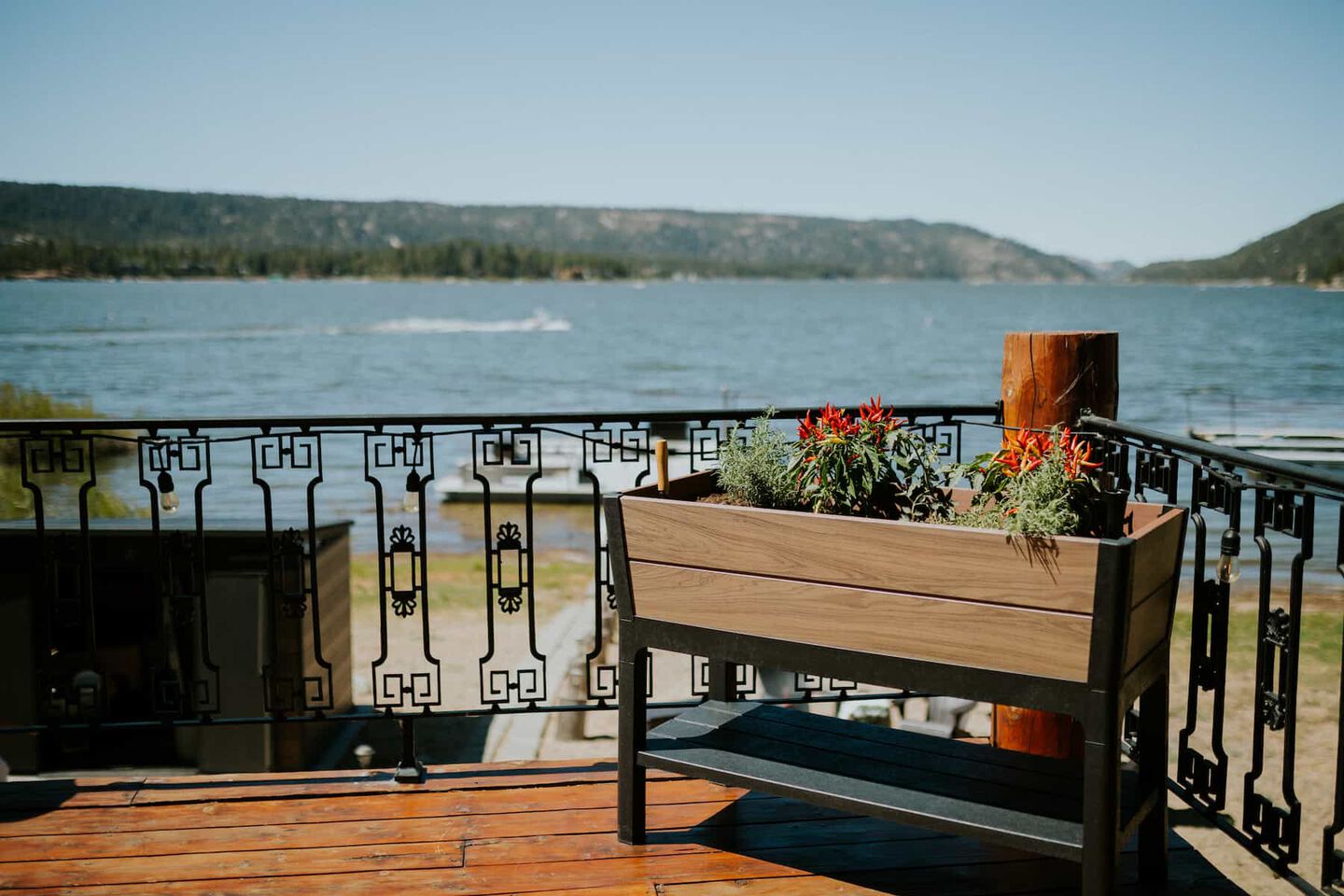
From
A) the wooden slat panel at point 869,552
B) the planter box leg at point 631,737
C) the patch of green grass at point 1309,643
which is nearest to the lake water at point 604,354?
the patch of green grass at point 1309,643

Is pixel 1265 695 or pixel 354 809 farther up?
pixel 1265 695

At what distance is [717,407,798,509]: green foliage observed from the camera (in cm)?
249

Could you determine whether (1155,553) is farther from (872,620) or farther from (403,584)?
(403,584)

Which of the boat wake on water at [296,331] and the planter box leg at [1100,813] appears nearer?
the planter box leg at [1100,813]

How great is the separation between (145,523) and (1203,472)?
629cm

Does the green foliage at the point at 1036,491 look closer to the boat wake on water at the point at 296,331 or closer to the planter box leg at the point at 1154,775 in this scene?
the planter box leg at the point at 1154,775

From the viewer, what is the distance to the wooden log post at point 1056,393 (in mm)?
2980

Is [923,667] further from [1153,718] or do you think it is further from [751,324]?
[751,324]

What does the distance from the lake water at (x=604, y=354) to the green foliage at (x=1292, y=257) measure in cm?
389

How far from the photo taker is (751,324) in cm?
A: 7888

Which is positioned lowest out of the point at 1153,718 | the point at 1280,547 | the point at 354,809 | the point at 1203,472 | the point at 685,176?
the point at 1280,547

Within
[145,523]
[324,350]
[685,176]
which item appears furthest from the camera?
[685,176]

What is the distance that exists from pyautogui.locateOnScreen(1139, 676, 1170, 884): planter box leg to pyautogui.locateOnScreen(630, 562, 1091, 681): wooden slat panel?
0.49 meters

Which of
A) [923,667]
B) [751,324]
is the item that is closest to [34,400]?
[923,667]
